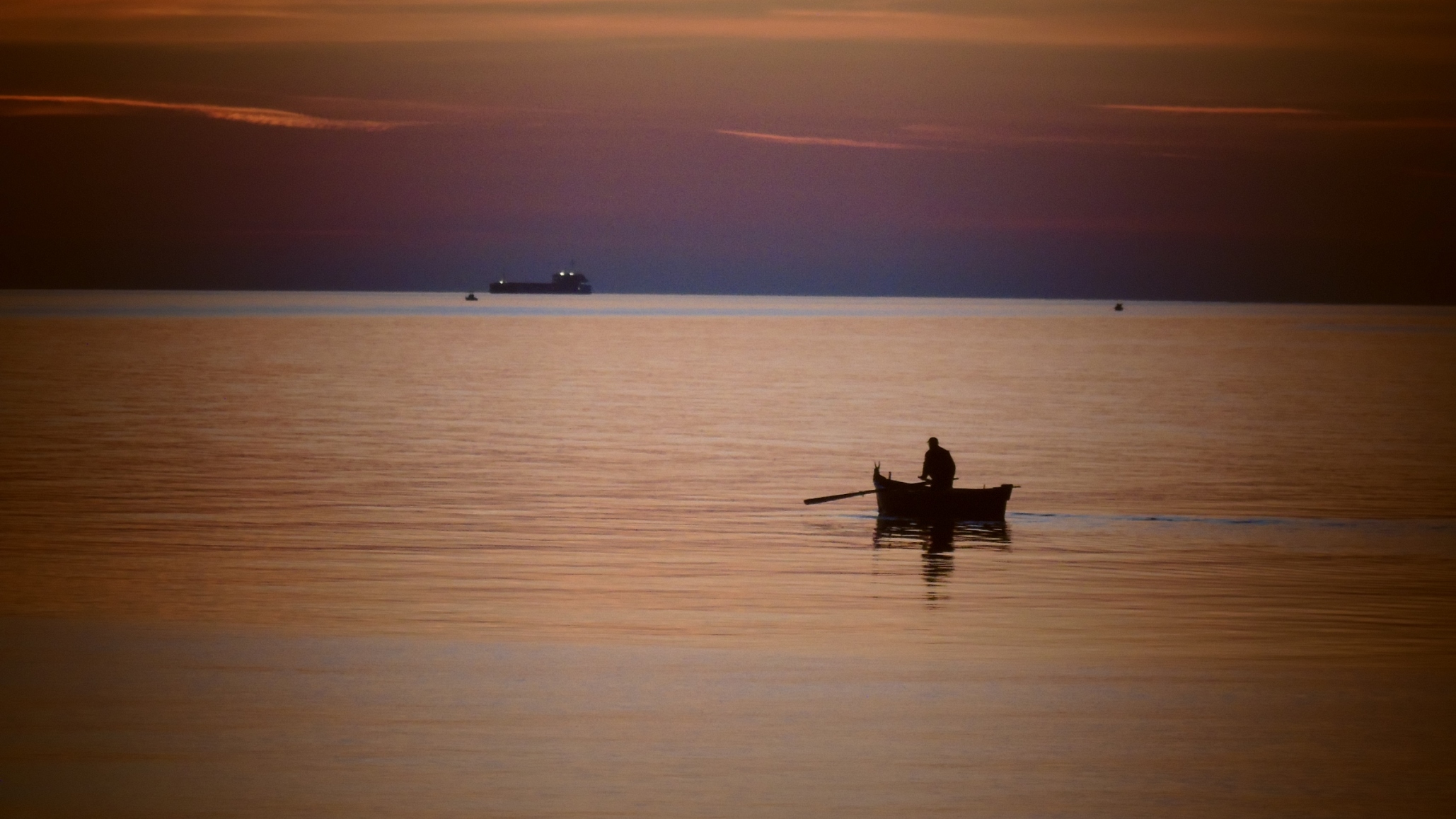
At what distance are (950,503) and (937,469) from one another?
70cm

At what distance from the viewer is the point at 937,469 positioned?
3409 centimetres

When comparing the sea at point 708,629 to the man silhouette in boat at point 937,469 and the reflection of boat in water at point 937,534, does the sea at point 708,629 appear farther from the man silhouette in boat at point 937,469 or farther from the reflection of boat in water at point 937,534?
the man silhouette in boat at point 937,469

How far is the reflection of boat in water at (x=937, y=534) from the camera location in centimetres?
3119

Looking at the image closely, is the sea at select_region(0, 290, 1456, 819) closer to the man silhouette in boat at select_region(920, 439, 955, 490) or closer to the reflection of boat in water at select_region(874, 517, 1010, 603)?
the reflection of boat in water at select_region(874, 517, 1010, 603)

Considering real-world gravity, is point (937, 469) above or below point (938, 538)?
above

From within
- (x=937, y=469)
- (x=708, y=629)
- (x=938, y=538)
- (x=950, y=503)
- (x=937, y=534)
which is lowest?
(x=708, y=629)

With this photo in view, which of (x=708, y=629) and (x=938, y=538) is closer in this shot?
(x=708, y=629)

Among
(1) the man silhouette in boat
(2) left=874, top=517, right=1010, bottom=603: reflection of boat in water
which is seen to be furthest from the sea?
(1) the man silhouette in boat

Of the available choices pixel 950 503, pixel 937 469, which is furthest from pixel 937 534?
pixel 937 469

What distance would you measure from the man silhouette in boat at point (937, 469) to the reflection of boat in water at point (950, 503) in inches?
8.6

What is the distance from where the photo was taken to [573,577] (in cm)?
2647

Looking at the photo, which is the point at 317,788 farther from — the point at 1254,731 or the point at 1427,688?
the point at 1427,688

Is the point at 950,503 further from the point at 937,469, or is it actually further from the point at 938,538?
the point at 938,538

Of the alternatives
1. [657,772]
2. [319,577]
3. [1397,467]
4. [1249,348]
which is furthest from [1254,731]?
[1249,348]
